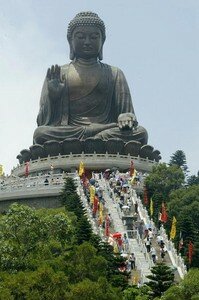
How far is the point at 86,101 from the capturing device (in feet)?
144

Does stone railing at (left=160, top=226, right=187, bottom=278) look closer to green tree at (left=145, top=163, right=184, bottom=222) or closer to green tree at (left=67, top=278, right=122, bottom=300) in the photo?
green tree at (left=67, top=278, right=122, bottom=300)

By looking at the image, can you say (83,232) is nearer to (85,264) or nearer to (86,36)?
(85,264)

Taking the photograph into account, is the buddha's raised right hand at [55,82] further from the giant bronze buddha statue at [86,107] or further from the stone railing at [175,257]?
the stone railing at [175,257]

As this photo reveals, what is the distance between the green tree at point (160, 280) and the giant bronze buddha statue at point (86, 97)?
22333 mm

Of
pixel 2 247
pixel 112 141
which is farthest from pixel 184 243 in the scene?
pixel 112 141

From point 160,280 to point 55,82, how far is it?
25.1m

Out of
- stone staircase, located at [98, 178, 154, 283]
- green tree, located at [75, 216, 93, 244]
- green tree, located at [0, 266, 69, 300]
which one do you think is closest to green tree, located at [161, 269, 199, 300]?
green tree, located at [0, 266, 69, 300]

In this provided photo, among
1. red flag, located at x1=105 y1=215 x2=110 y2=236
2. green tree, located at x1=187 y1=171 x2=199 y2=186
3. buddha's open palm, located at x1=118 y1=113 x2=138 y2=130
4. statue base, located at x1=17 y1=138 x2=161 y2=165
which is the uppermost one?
buddha's open palm, located at x1=118 y1=113 x2=138 y2=130

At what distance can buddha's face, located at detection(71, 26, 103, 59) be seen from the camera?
147 ft

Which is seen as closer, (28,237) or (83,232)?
(28,237)

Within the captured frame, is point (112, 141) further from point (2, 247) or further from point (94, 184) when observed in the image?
point (2, 247)

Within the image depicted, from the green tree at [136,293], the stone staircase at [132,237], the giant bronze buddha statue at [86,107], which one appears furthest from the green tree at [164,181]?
the green tree at [136,293]

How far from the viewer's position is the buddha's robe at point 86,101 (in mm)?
42844

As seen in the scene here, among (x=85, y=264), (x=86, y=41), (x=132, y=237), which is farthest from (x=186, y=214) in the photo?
(x=86, y=41)
